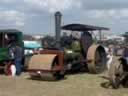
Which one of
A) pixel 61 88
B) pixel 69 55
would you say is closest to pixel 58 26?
pixel 69 55

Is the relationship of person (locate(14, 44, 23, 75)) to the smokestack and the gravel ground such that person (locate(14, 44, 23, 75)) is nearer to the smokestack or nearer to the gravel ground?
the gravel ground

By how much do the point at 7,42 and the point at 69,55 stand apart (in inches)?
146

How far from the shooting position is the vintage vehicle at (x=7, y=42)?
15312mm

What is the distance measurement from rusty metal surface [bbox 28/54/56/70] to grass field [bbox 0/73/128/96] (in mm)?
516

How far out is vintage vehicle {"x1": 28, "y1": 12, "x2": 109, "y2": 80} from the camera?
12258 mm

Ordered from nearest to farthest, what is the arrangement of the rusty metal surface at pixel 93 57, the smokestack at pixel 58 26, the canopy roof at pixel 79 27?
the smokestack at pixel 58 26 < the rusty metal surface at pixel 93 57 < the canopy roof at pixel 79 27

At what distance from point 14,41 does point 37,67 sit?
422 centimetres

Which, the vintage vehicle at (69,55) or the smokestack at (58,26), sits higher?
the smokestack at (58,26)

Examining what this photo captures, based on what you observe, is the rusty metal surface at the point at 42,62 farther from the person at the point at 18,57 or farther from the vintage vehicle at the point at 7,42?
the vintage vehicle at the point at 7,42

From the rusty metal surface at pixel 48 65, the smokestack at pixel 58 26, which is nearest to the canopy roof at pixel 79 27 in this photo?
the smokestack at pixel 58 26

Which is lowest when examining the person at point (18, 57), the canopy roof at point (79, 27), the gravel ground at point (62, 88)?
the gravel ground at point (62, 88)

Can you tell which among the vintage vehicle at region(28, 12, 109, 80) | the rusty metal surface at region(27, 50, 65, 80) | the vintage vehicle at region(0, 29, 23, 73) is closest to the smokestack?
the vintage vehicle at region(28, 12, 109, 80)

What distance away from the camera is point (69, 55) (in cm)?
1355

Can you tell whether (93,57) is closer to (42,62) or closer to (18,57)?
(42,62)
